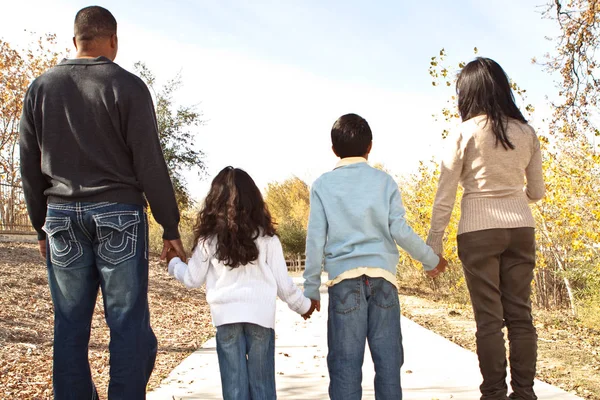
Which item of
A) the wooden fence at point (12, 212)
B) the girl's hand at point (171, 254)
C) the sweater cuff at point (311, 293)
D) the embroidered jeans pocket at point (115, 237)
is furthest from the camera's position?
the wooden fence at point (12, 212)

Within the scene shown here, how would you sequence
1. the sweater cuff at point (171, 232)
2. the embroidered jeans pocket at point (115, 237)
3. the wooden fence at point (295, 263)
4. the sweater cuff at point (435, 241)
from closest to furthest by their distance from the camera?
the embroidered jeans pocket at point (115, 237)
the sweater cuff at point (171, 232)
the sweater cuff at point (435, 241)
the wooden fence at point (295, 263)

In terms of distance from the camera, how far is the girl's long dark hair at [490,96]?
12.1ft

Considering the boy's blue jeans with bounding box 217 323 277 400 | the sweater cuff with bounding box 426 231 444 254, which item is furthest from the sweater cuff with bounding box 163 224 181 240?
the sweater cuff with bounding box 426 231 444 254

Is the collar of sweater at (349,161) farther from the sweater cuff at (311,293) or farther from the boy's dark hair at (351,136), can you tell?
the sweater cuff at (311,293)

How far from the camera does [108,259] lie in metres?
3.03

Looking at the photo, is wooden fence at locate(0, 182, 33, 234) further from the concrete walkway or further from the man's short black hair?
the man's short black hair

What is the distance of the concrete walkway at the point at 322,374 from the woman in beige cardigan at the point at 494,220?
0.75 metres

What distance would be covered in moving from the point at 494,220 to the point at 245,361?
1538 mm

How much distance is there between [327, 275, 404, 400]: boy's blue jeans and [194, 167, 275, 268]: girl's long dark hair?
54 centimetres

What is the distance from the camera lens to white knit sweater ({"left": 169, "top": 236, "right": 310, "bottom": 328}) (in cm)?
327

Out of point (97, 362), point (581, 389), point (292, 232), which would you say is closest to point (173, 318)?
point (97, 362)

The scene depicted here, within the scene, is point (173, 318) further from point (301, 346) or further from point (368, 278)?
point (368, 278)

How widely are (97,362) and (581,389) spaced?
434cm

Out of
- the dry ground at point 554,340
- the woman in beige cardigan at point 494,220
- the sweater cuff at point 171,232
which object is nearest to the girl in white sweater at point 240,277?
the sweater cuff at point 171,232
